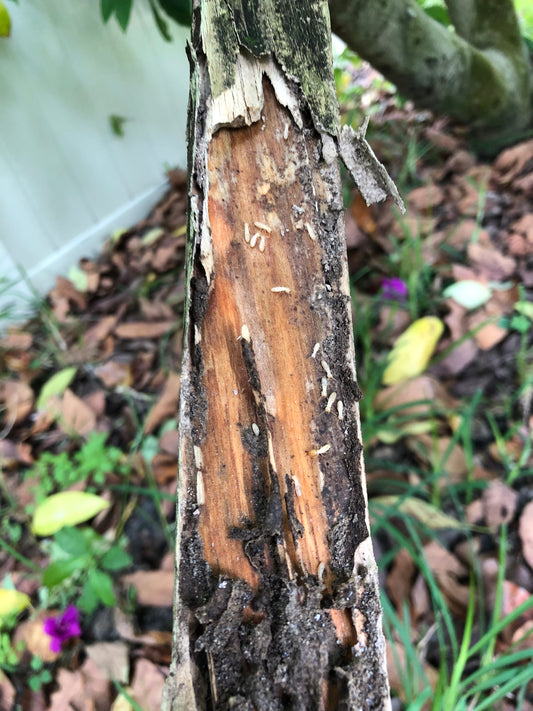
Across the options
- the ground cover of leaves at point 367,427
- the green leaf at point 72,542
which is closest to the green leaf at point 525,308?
the ground cover of leaves at point 367,427

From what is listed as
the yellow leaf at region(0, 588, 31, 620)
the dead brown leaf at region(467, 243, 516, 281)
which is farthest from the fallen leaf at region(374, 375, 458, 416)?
the yellow leaf at region(0, 588, 31, 620)

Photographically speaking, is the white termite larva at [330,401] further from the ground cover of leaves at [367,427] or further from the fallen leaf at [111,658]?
the fallen leaf at [111,658]

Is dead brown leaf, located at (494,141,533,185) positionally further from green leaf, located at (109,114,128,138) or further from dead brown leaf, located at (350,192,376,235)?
green leaf, located at (109,114,128,138)

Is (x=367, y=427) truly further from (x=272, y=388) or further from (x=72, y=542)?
(x=72, y=542)

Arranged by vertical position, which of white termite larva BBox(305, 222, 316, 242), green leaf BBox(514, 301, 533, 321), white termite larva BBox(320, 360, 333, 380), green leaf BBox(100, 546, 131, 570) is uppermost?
white termite larva BBox(305, 222, 316, 242)

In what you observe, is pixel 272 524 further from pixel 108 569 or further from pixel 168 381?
pixel 168 381

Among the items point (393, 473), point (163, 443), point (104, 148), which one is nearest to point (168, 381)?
point (163, 443)
